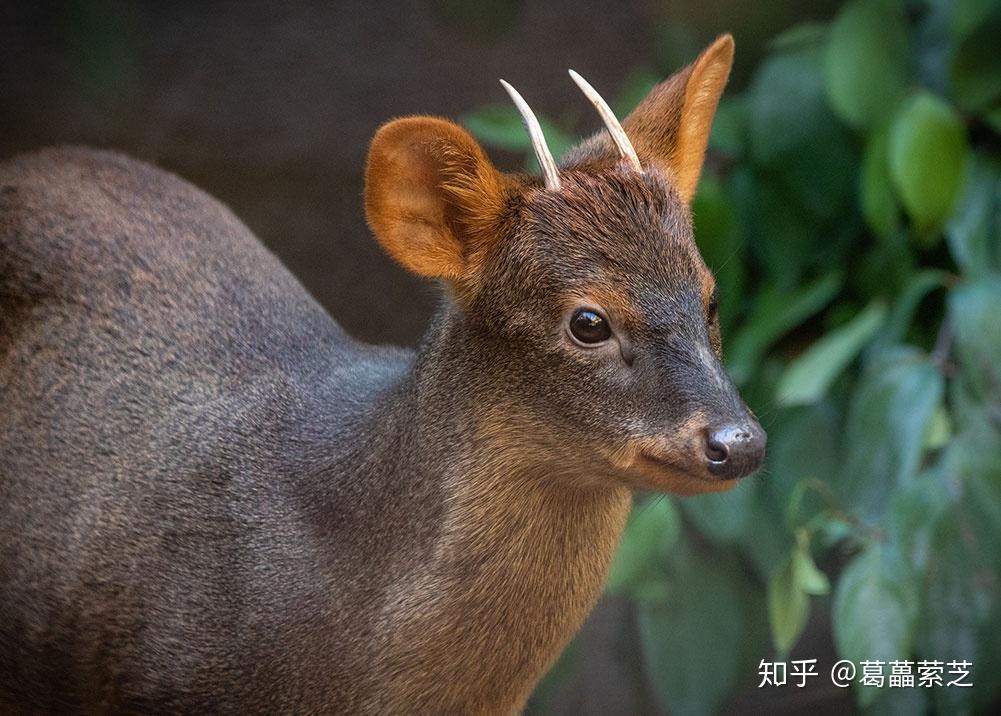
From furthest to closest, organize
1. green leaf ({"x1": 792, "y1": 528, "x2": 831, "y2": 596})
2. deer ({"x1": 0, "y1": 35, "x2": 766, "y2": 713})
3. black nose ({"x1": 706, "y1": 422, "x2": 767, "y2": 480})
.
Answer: green leaf ({"x1": 792, "y1": 528, "x2": 831, "y2": 596})
deer ({"x1": 0, "y1": 35, "x2": 766, "y2": 713})
black nose ({"x1": 706, "y1": 422, "x2": 767, "y2": 480})

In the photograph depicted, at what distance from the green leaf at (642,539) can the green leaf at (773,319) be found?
0.41 m

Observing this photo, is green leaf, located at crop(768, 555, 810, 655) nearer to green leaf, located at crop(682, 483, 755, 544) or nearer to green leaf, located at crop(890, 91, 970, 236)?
green leaf, located at crop(682, 483, 755, 544)

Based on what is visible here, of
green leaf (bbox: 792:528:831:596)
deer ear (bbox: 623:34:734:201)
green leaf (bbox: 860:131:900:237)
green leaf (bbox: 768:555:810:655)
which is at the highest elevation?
deer ear (bbox: 623:34:734:201)

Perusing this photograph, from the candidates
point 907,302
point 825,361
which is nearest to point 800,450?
point 825,361

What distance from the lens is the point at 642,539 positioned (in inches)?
115

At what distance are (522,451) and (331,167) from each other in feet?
5.94

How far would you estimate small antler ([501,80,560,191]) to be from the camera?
1603 millimetres

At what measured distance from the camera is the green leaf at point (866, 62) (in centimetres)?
305

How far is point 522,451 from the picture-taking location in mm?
1698

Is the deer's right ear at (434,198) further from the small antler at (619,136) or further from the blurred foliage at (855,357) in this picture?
the blurred foliage at (855,357)

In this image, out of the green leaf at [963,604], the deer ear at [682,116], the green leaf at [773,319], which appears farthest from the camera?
the green leaf at [773,319]

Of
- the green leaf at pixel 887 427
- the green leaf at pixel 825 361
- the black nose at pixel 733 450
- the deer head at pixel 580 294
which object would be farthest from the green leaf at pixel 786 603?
the black nose at pixel 733 450

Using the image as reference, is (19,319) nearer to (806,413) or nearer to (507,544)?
(507,544)

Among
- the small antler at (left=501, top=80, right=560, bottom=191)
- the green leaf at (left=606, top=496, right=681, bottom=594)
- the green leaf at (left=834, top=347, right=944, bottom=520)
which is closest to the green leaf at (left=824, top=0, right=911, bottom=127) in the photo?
the green leaf at (left=834, top=347, right=944, bottom=520)
